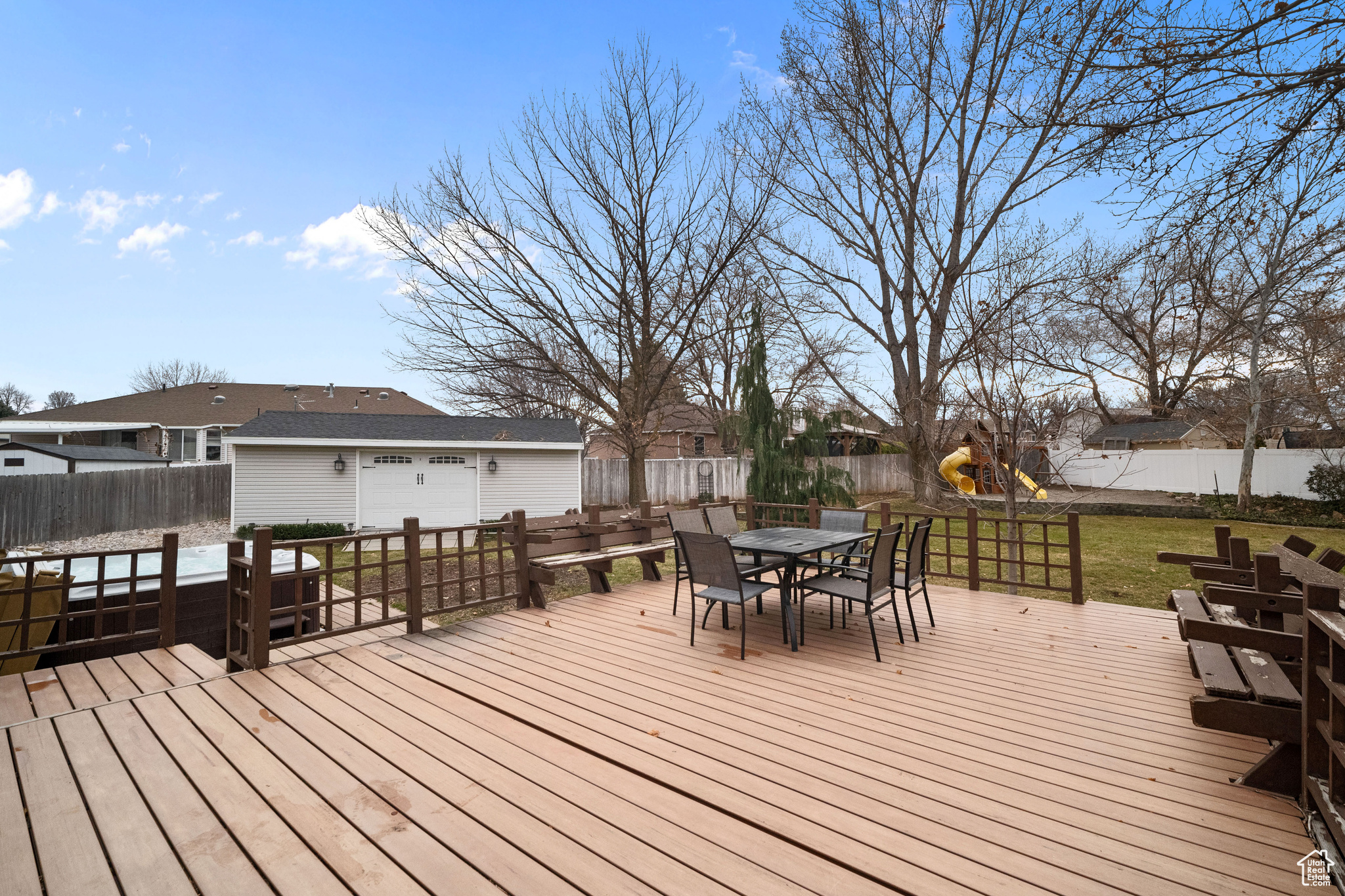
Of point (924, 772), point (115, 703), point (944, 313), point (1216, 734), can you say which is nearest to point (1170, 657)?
point (1216, 734)

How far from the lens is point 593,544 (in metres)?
6.63

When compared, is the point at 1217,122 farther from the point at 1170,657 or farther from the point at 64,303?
the point at 64,303

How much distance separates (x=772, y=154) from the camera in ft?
54.1

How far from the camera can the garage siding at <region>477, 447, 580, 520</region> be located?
16.4 m

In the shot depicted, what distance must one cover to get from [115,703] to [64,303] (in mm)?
27588

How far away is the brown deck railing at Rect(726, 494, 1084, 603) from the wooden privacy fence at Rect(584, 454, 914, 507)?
25.0ft

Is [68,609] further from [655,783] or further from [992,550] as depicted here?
[992,550]

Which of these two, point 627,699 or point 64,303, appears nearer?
point 627,699

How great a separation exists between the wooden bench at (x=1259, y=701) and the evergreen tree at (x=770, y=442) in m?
9.24

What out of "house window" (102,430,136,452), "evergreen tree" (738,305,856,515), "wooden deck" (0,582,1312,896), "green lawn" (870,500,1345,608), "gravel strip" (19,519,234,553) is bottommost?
"green lawn" (870,500,1345,608)

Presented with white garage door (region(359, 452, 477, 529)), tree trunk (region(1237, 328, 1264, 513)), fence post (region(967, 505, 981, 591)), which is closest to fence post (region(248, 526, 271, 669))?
fence post (region(967, 505, 981, 591))

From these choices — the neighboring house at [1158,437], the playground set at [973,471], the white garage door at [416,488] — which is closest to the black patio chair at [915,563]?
the playground set at [973,471]

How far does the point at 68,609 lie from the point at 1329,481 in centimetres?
2318

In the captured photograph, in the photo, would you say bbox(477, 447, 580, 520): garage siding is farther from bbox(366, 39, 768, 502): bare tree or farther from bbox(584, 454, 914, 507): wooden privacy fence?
bbox(366, 39, 768, 502): bare tree
